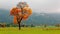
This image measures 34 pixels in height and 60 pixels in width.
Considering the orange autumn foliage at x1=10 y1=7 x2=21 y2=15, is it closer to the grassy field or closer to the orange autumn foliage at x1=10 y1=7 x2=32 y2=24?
the orange autumn foliage at x1=10 y1=7 x2=32 y2=24

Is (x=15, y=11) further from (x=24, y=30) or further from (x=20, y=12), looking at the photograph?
(x=24, y=30)

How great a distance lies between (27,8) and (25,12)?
0.62ft

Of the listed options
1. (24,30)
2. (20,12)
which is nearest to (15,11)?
(20,12)

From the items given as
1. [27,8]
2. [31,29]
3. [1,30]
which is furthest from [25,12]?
[1,30]

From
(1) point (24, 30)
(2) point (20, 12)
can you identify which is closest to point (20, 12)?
(2) point (20, 12)

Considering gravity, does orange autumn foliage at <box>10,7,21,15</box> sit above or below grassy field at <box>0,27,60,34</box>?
above

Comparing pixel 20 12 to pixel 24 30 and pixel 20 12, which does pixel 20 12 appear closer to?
pixel 20 12

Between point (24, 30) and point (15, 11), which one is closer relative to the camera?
point (15, 11)

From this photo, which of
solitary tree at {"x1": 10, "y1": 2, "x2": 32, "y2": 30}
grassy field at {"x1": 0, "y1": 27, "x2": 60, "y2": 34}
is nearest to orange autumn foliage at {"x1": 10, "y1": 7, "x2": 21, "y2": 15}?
solitary tree at {"x1": 10, "y1": 2, "x2": 32, "y2": 30}

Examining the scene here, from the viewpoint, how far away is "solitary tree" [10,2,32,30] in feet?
25.6

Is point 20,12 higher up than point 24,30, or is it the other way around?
point 20,12

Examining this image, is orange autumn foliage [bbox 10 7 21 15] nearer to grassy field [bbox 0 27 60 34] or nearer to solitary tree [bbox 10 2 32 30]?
solitary tree [bbox 10 2 32 30]

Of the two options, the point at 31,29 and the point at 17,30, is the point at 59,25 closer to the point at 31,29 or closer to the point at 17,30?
the point at 31,29

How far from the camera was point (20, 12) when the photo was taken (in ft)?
25.8
